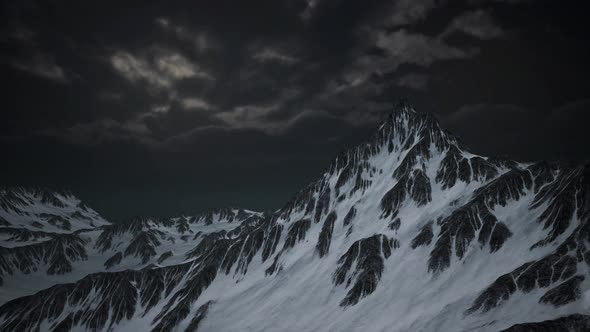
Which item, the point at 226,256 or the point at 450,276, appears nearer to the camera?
the point at 450,276

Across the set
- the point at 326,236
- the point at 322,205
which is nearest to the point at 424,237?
the point at 326,236

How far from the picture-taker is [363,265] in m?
110

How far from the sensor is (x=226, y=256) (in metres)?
173

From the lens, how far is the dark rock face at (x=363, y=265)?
102562mm

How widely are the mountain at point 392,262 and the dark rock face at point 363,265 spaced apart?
441 mm

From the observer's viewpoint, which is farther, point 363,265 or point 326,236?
point 326,236

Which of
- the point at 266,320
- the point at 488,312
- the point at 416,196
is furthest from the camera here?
the point at 416,196

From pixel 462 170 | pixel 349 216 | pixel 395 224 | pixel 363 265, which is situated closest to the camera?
pixel 363 265

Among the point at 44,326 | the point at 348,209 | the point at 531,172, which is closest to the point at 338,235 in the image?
the point at 348,209

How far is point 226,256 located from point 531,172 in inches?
5398

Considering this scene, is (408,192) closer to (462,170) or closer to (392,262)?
(462,170)

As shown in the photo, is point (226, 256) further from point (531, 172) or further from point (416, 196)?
point (531, 172)

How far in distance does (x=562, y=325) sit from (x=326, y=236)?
101 m

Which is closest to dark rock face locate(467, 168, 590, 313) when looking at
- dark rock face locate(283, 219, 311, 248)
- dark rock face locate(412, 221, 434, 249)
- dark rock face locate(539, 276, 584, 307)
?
dark rock face locate(539, 276, 584, 307)
